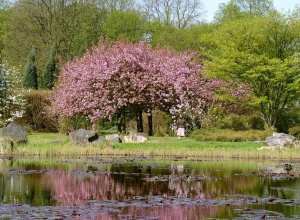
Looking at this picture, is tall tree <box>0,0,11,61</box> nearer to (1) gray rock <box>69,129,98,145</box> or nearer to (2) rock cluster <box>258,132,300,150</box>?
(1) gray rock <box>69,129,98,145</box>

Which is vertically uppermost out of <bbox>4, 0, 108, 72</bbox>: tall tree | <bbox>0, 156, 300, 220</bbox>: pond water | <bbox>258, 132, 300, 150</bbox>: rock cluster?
<bbox>4, 0, 108, 72</bbox>: tall tree

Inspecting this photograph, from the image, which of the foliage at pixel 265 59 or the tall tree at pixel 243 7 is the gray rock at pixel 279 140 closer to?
the foliage at pixel 265 59

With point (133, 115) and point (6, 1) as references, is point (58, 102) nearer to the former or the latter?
point (133, 115)

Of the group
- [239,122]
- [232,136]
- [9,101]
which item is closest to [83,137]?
[232,136]

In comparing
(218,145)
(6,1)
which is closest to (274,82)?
(218,145)

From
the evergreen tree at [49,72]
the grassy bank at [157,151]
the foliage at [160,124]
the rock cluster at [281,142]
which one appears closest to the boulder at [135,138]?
the grassy bank at [157,151]

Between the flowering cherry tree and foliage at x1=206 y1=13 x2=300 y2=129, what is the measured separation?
2.82 meters

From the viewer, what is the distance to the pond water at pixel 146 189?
14.5 meters

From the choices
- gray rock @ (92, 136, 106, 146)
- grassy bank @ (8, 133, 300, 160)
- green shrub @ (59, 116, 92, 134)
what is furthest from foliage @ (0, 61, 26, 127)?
gray rock @ (92, 136, 106, 146)

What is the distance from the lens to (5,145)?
30.9 meters

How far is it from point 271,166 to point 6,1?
63603 millimetres

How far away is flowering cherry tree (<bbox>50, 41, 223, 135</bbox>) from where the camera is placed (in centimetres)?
3938

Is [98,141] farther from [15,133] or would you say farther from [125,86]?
[125,86]

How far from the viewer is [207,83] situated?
1702 inches
